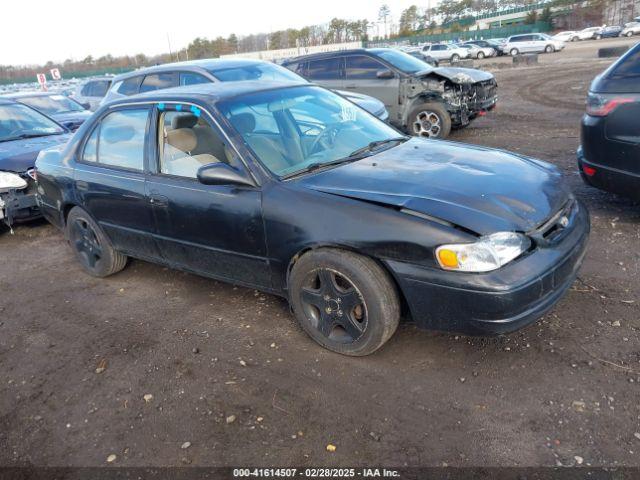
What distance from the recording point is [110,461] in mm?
2521

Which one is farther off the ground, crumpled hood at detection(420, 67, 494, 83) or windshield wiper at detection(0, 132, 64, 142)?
crumpled hood at detection(420, 67, 494, 83)

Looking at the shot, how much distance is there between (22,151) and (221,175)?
453cm

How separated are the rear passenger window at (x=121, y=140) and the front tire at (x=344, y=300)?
1.74 meters

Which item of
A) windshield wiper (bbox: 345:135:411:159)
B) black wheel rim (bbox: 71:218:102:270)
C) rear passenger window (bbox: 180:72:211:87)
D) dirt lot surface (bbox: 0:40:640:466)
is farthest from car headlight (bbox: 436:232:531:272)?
rear passenger window (bbox: 180:72:211:87)

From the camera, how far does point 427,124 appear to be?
9.11m

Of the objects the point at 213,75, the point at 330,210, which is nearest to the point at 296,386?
the point at 330,210

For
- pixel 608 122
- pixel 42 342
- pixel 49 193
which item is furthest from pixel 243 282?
pixel 608 122

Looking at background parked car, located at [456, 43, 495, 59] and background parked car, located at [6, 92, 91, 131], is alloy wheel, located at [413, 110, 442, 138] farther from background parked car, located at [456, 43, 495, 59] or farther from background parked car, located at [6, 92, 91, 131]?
background parked car, located at [456, 43, 495, 59]

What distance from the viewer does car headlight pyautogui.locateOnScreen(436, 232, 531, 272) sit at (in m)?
2.59

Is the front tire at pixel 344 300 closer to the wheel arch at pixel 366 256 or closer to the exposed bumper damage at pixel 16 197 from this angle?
the wheel arch at pixel 366 256

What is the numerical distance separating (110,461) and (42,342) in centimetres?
167

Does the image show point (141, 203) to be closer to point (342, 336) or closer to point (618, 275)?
point (342, 336)

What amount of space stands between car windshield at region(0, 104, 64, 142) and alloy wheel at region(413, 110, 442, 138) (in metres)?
5.96

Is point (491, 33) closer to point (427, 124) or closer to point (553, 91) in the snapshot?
point (553, 91)
